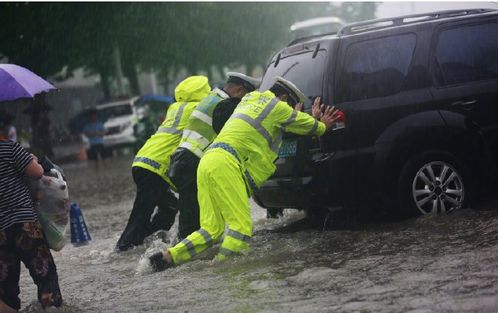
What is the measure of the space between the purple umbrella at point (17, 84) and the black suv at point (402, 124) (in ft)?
8.17

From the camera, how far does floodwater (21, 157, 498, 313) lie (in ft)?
19.1

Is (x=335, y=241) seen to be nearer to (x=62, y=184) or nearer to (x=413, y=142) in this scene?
(x=413, y=142)

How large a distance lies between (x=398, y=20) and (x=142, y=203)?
10.5ft

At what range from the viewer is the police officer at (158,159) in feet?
30.9

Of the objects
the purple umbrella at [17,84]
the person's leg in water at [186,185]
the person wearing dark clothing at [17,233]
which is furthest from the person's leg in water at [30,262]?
the person's leg in water at [186,185]

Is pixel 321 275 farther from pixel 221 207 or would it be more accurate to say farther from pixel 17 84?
pixel 17 84

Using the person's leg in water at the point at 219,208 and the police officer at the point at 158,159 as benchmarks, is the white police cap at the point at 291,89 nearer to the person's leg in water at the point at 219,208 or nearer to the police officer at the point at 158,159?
the person's leg in water at the point at 219,208

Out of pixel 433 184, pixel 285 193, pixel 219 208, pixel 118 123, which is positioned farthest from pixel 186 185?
pixel 118 123

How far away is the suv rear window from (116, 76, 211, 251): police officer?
793mm

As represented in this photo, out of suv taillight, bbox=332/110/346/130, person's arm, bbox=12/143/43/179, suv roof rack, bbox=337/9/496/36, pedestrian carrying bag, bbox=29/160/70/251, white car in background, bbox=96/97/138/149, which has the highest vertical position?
suv roof rack, bbox=337/9/496/36

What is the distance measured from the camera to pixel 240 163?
7914 millimetres

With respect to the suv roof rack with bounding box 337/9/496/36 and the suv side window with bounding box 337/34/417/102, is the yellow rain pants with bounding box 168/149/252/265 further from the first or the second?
the suv roof rack with bounding box 337/9/496/36

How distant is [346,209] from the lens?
346 inches

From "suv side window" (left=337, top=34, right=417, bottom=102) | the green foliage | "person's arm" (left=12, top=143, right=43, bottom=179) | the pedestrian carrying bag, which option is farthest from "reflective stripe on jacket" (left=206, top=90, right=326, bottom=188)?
the green foliage
